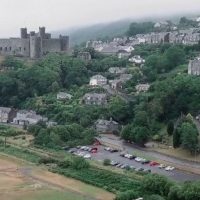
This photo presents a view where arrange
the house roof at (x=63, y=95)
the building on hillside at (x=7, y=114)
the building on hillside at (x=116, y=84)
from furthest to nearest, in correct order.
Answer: the building on hillside at (x=116, y=84) → the house roof at (x=63, y=95) → the building on hillside at (x=7, y=114)

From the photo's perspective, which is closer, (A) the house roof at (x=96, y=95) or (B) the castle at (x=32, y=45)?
(A) the house roof at (x=96, y=95)

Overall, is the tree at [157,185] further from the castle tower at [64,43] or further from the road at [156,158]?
the castle tower at [64,43]

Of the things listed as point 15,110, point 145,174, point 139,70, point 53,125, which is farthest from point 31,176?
point 139,70

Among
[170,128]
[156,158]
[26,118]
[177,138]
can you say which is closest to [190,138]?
[177,138]

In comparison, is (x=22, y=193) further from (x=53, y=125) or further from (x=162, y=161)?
(x=53, y=125)

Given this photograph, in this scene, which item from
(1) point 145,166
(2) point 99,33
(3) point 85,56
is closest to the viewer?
(1) point 145,166

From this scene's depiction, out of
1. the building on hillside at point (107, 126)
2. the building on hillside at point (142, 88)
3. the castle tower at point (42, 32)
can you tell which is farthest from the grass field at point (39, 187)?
the castle tower at point (42, 32)

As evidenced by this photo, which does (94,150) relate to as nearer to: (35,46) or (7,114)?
(7,114)
